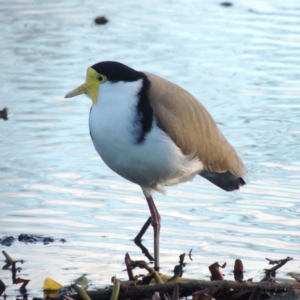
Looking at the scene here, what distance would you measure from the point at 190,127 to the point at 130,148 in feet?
2.09

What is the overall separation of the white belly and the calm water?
1.83 ft

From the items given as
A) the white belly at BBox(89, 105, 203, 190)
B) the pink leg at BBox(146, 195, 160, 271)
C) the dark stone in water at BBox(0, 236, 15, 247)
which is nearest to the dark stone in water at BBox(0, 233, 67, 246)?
the dark stone in water at BBox(0, 236, 15, 247)

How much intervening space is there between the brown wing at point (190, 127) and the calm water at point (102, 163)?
0.41 meters

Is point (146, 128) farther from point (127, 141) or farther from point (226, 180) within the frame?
point (226, 180)

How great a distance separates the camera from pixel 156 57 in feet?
38.2

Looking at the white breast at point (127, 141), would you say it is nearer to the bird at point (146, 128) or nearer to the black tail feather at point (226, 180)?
the bird at point (146, 128)

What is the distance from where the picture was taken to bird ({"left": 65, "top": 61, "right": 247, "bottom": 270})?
19.0ft

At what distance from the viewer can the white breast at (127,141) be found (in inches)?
227

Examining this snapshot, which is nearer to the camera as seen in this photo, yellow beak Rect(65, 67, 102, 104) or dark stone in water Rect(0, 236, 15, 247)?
yellow beak Rect(65, 67, 102, 104)

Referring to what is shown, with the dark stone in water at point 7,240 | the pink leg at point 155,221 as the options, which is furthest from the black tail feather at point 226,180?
the dark stone in water at point 7,240

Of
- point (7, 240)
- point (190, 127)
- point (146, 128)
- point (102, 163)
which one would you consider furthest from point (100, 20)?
point (146, 128)

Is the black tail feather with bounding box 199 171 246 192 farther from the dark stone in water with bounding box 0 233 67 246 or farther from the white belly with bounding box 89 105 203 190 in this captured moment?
the dark stone in water with bounding box 0 233 67 246

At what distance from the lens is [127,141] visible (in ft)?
18.9

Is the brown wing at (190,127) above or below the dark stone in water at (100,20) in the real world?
above
